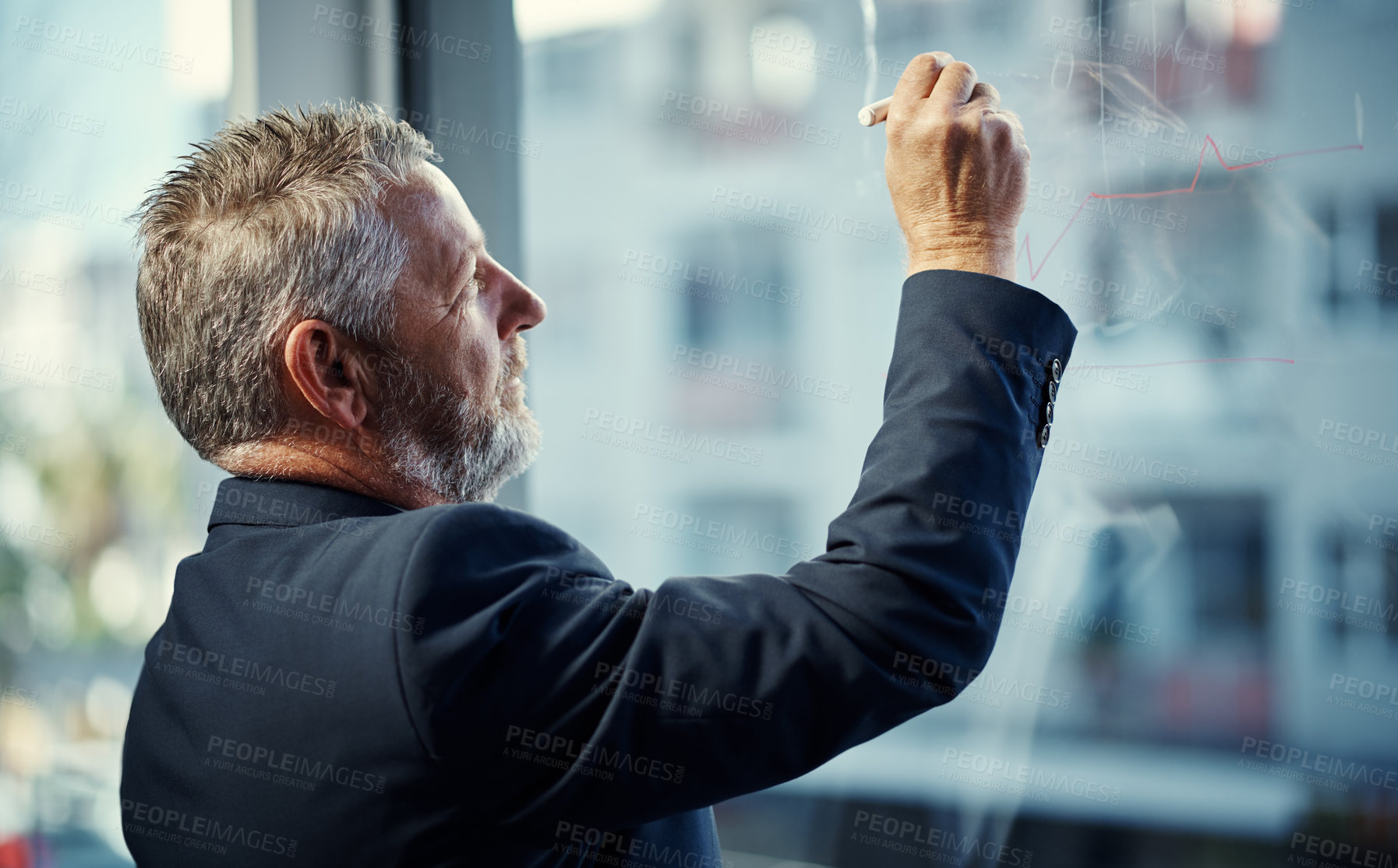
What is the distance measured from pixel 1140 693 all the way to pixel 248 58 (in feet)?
4.51

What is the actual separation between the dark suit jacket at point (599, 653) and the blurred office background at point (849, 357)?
274 mm

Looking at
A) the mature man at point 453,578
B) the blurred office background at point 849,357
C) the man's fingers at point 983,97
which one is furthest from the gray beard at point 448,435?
the man's fingers at point 983,97

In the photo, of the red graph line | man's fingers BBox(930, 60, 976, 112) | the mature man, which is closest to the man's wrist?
the mature man

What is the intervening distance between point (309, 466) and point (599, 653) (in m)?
0.35

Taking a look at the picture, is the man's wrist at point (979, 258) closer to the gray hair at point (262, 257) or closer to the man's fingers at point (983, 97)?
the man's fingers at point (983, 97)

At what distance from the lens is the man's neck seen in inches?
33.9

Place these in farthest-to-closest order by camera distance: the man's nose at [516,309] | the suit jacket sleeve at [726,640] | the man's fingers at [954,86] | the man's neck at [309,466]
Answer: the man's nose at [516,309], the man's neck at [309,466], the man's fingers at [954,86], the suit jacket sleeve at [726,640]

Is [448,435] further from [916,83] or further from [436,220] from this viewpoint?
Answer: [916,83]

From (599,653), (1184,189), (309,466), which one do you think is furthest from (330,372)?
(1184,189)

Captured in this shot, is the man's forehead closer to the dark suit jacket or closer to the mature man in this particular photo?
the mature man

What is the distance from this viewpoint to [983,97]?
0.78m

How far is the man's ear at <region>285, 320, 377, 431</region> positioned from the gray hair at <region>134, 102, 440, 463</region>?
1cm

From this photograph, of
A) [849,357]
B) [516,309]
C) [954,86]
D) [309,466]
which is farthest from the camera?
[849,357]

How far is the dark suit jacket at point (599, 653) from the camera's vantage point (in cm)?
65
